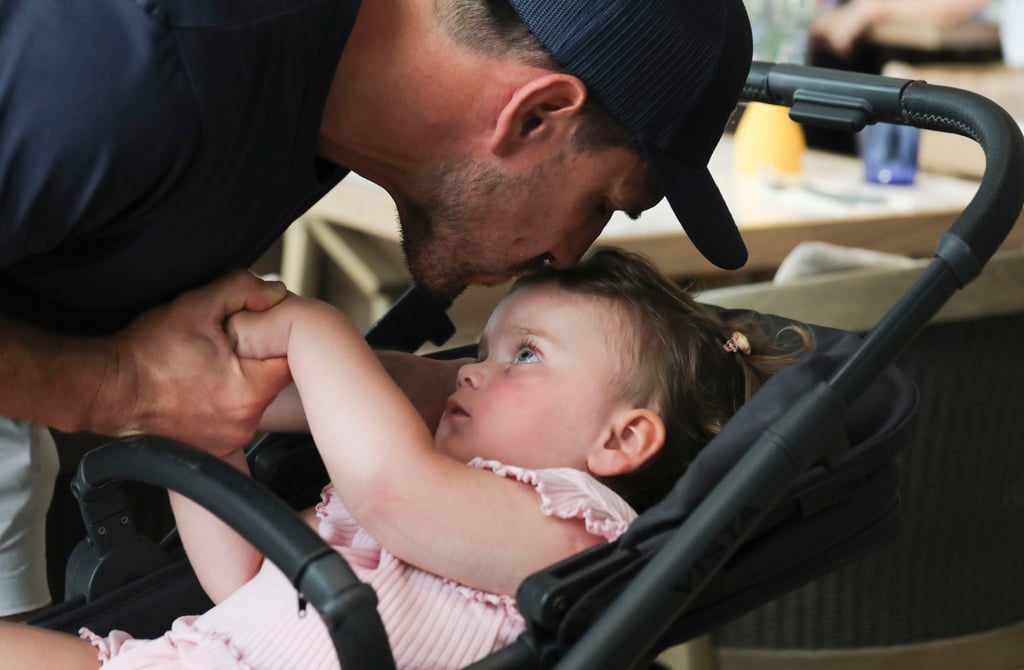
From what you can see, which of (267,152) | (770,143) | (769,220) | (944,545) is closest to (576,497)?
(267,152)

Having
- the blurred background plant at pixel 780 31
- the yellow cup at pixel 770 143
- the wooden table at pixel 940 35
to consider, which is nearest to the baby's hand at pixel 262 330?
the yellow cup at pixel 770 143

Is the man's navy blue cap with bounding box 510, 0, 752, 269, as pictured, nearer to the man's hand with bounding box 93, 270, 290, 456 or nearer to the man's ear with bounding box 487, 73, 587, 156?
the man's ear with bounding box 487, 73, 587, 156

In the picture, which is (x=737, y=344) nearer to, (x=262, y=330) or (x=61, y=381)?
(x=262, y=330)

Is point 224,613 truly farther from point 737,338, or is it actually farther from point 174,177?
point 737,338

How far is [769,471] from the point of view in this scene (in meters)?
1.06

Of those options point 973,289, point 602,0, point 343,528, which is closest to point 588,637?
point 343,528

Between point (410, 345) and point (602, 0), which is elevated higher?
point (602, 0)

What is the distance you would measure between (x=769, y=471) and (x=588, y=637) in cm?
21

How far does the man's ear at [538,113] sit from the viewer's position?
1.39m

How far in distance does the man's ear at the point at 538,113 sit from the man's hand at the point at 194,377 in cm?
32

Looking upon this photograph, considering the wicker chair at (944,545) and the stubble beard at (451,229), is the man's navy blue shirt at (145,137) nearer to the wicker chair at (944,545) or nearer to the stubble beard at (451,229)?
the stubble beard at (451,229)

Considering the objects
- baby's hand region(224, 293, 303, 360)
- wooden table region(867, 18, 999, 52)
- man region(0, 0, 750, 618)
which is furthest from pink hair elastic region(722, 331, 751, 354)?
wooden table region(867, 18, 999, 52)

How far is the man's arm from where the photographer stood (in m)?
1.31

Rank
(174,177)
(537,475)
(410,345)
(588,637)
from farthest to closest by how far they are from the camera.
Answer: (410,345) < (537,475) < (174,177) < (588,637)
